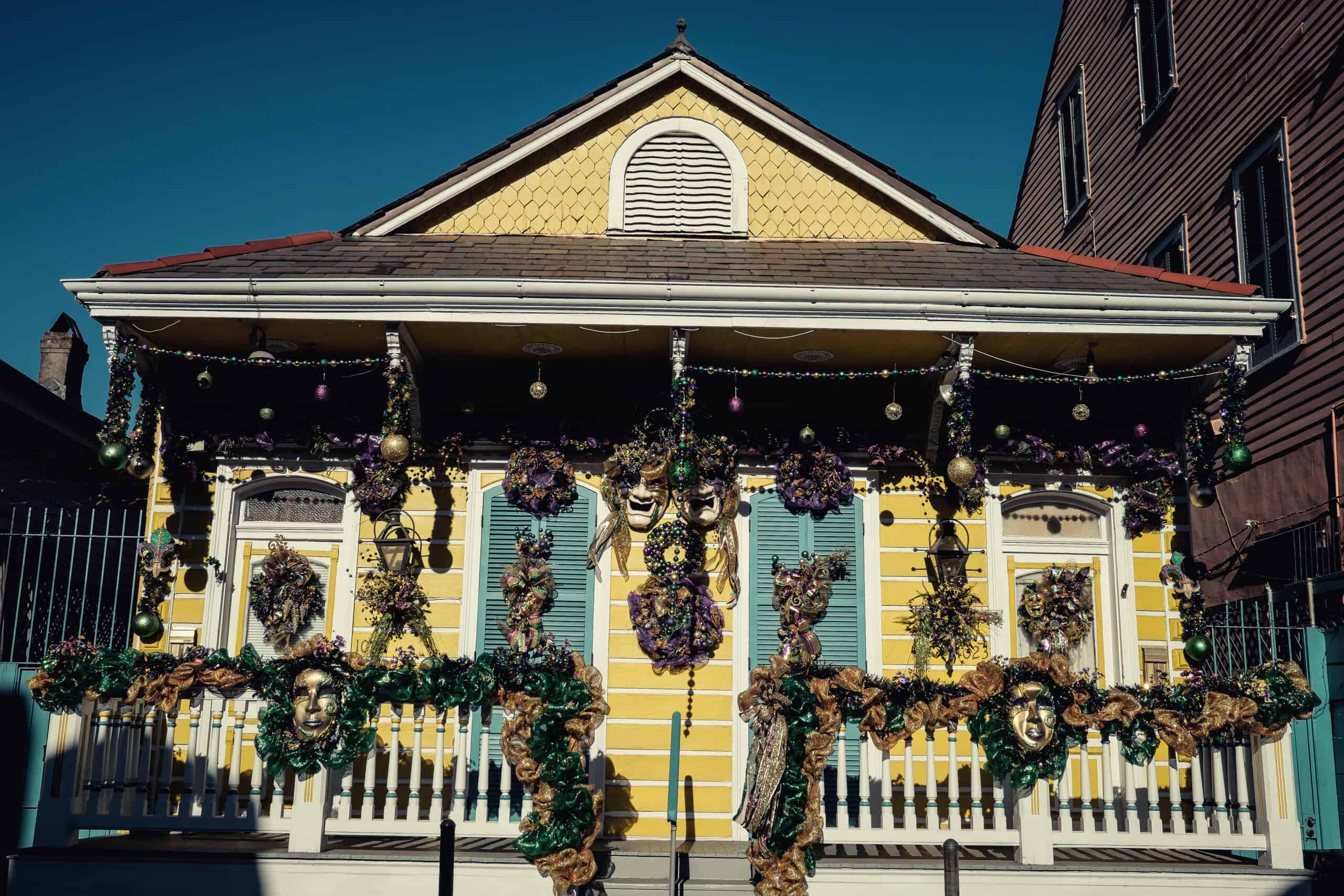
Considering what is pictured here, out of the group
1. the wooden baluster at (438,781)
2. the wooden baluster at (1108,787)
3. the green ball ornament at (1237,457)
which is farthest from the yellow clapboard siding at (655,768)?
the green ball ornament at (1237,457)

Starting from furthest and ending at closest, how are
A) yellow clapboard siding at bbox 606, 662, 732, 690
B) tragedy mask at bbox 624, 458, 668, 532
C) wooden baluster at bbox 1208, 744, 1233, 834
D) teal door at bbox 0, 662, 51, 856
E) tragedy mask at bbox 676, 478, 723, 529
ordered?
1. tragedy mask at bbox 624, 458, 668, 532
2. tragedy mask at bbox 676, 478, 723, 529
3. yellow clapboard siding at bbox 606, 662, 732, 690
4. teal door at bbox 0, 662, 51, 856
5. wooden baluster at bbox 1208, 744, 1233, 834

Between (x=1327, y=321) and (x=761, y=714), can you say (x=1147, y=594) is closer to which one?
(x=1327, y=321)

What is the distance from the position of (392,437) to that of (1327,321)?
8498mm

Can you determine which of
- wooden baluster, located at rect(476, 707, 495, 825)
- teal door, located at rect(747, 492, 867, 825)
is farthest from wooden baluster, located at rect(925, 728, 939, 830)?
wooden baluster, located at rect(476, 707, 495, 825)

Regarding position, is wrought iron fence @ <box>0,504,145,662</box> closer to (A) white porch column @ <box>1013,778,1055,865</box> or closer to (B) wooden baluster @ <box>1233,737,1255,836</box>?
(A) white porch column @ <box>1013,778,1055,865</box>

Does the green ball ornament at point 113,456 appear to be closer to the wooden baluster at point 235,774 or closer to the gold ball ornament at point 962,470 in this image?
the wooden baluster at point 235,774

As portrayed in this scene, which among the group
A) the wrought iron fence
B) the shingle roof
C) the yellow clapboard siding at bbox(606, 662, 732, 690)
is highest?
the shingle roof

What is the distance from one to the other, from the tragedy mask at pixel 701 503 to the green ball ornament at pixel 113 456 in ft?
14.3

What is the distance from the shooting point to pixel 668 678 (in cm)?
927

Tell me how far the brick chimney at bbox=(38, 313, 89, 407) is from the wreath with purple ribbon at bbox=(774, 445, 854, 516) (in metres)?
9.63

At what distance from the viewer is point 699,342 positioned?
928 cm

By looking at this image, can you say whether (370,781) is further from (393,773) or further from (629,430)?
(629,430)

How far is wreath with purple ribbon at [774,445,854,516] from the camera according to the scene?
9555 millimetres

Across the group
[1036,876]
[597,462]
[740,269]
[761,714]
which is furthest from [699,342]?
[1036,876]
